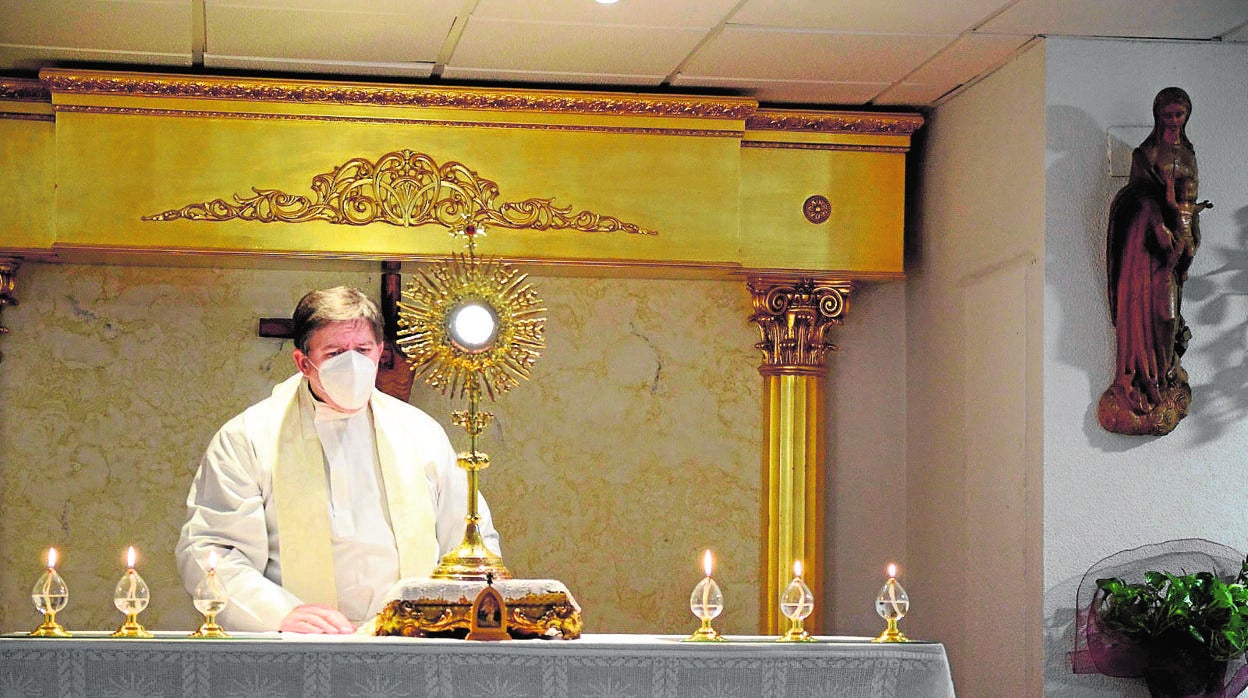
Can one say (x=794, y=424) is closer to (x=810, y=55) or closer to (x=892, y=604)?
(x=810, y=55)

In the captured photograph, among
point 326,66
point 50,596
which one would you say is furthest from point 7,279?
point 50,596

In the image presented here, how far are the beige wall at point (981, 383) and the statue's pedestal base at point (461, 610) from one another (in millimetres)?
2558

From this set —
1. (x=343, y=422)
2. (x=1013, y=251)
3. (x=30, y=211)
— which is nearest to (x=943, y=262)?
(x=1013, y=251)

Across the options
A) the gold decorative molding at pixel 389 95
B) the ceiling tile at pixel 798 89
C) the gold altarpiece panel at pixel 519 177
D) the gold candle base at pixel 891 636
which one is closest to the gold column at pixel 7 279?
the gold altarpiece panel at pixel 519 177

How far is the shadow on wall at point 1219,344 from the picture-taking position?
227 inches

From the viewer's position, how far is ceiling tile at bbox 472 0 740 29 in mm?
5617

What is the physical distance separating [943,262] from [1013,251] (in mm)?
834

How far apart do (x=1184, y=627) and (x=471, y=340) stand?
269cm

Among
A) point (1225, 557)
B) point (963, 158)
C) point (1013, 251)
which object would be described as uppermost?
point (963, 158)

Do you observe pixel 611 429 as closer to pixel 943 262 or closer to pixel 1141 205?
pixel 943 262

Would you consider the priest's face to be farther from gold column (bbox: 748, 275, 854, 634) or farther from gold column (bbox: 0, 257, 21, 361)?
gold column (bbox: 748, 275, 854, 634)

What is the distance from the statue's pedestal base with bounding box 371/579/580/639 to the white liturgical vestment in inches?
34.8

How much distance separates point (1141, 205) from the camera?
557cm

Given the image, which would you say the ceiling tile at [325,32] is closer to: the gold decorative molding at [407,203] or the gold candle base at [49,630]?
the gold decorative molding at [407,203]
